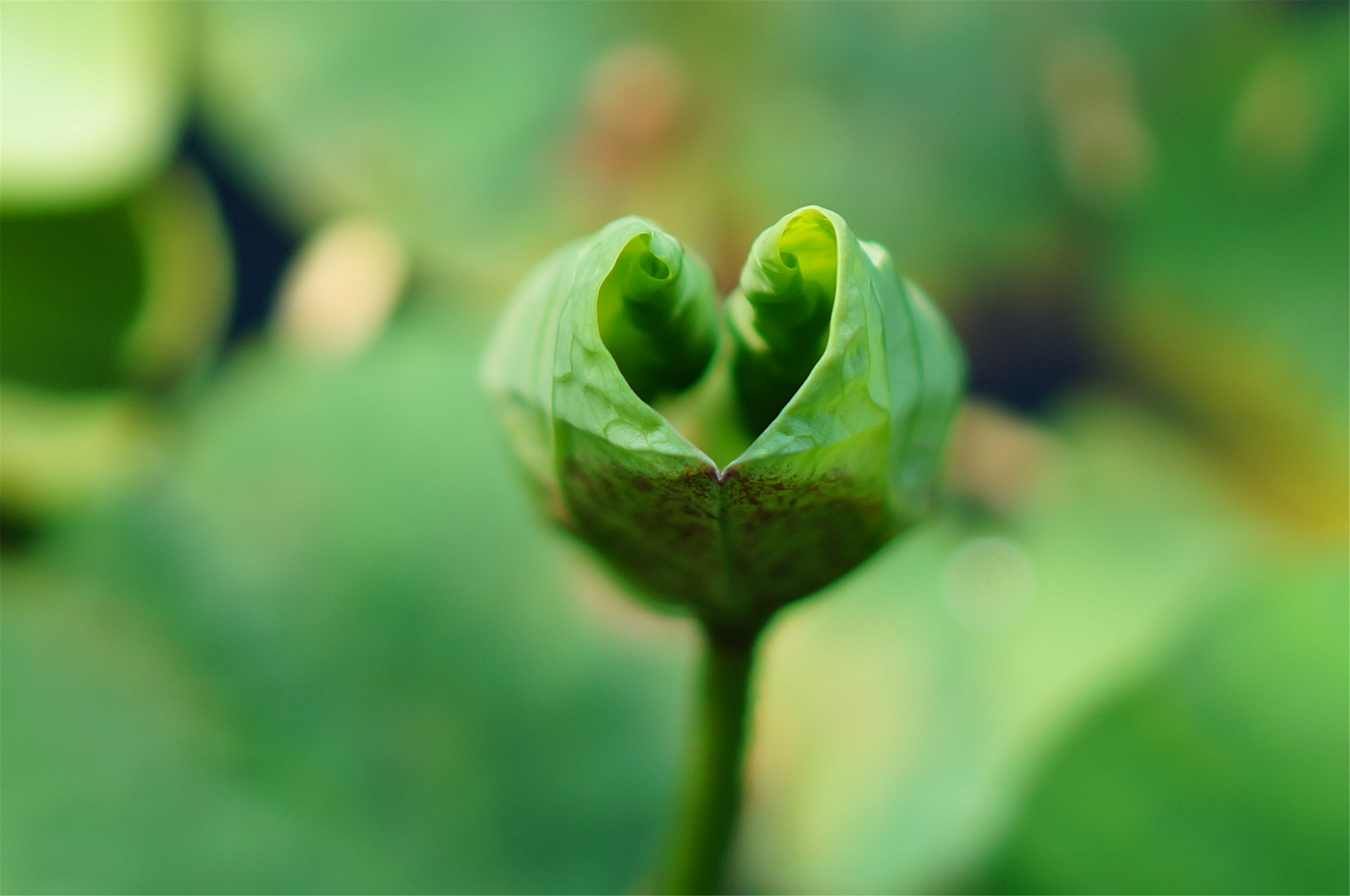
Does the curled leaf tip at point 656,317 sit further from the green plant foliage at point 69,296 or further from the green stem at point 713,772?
the green plant foliage at point 69,296

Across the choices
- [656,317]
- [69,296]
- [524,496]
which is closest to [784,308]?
[656,317]

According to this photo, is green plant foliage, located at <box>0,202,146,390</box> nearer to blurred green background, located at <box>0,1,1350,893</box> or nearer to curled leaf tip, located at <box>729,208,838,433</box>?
blurred green background, located at <box>0,1,1350,893</box>

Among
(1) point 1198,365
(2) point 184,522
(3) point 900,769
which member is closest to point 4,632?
(2) point 184,522

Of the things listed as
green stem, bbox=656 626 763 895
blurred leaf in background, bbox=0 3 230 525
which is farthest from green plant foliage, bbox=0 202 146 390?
green stem, bbox=656 626 763 895

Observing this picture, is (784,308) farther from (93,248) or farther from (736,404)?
(93,248)

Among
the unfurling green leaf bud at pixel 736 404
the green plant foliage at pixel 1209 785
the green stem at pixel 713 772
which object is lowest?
the green plant foliage at pixel 1209 785

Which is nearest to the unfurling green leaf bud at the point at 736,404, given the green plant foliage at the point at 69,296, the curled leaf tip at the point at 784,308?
the curled leaf tip at the point at 784,308

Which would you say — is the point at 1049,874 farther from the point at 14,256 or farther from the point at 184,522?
the point at 14,256
